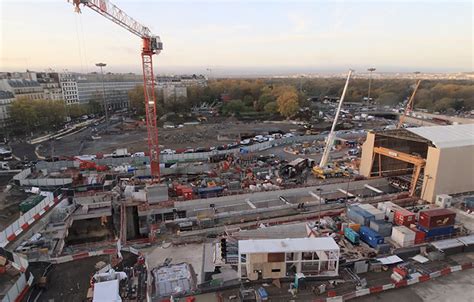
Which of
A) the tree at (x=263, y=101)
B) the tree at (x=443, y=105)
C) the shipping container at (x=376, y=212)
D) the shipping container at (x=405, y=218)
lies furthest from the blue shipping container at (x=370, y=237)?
the tree at (x=443, y=105)

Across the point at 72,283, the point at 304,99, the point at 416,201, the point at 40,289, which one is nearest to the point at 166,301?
the point at 72,283

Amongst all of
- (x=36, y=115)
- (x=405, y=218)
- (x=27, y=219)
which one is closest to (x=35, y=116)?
(x=36, y=115)

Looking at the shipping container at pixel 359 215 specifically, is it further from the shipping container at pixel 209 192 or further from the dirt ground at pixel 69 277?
the dirt ground at pixel 69 277

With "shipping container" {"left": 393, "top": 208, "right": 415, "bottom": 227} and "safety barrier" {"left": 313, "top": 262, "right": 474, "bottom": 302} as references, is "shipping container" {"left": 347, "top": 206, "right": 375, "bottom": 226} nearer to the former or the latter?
"shipping container" {"left": 393, "top": 208, "right": 415, "bottom": 227}

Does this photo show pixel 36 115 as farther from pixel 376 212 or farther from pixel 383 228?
pixel 383 228

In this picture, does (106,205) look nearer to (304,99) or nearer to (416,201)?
(416,201)

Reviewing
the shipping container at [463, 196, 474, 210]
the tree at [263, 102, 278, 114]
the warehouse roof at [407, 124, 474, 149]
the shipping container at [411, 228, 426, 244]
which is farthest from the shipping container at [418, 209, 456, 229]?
the tree at [263, 102, 278, 114]
